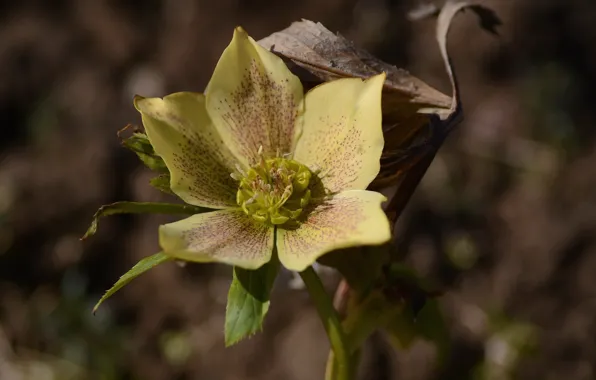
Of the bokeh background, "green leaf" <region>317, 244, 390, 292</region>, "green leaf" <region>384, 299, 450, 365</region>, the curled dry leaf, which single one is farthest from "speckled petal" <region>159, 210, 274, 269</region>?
the bokeh background

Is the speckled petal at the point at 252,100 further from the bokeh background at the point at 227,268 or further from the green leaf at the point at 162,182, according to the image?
the bokeh background at the point at 227,268

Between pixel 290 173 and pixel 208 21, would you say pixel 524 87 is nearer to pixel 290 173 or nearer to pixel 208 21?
pixel 208 21

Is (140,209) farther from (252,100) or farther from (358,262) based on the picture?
(358,262)

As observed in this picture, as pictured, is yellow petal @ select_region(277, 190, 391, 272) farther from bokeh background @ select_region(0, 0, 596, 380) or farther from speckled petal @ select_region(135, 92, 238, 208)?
→ bokeh background @ select_region(0, 0, 596, 380)

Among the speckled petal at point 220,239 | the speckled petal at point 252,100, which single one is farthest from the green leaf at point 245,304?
the speckled petal at point 252,100

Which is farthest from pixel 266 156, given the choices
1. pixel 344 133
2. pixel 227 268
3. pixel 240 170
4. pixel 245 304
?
pixel 227 268

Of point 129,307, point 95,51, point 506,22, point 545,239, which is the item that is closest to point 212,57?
point 95,51
